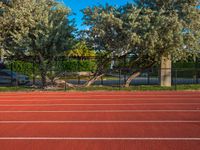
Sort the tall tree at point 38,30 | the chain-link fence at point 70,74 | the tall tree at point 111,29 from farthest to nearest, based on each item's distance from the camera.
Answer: the chain-link fence at point 70,74 < the tall tree at point 38,30 < the tall tree at point 111,29

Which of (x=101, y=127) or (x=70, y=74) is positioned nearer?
(x=101, y=127)

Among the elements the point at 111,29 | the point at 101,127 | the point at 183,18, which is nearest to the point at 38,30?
the point at 111,29

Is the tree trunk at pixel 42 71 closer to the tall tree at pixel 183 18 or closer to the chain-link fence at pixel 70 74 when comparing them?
the chain-link fence at pixel 70 74

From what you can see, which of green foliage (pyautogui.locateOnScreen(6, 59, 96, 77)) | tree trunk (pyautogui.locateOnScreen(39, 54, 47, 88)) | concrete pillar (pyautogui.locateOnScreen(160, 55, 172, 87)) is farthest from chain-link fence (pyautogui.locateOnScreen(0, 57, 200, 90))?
concrete pillar (pyautogui.locateOnScreen(160, 55, 172, 87))

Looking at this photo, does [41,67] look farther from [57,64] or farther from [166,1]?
[166,1]

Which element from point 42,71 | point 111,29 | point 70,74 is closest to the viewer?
point 111,29

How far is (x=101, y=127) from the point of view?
1093 cm

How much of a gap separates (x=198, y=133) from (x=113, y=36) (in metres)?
15.3

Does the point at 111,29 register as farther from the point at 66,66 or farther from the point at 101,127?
the point at 101,127

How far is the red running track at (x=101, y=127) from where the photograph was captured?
8703 millimetres

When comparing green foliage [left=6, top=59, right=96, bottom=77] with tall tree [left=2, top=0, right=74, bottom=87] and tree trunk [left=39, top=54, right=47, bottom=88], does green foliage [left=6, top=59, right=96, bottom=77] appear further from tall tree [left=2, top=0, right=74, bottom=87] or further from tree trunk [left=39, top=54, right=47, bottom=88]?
tall tree [left=2, top=0, right=74, bottom=87]

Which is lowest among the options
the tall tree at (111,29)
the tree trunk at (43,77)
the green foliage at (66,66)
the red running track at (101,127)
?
the red running track at (101,127)

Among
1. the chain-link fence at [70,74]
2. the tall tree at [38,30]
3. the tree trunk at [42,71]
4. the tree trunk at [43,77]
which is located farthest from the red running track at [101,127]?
the chain-link fence at [70,74]

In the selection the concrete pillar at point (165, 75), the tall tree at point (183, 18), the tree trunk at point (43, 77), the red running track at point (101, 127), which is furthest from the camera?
the concrete pillar at point (165, 75)
